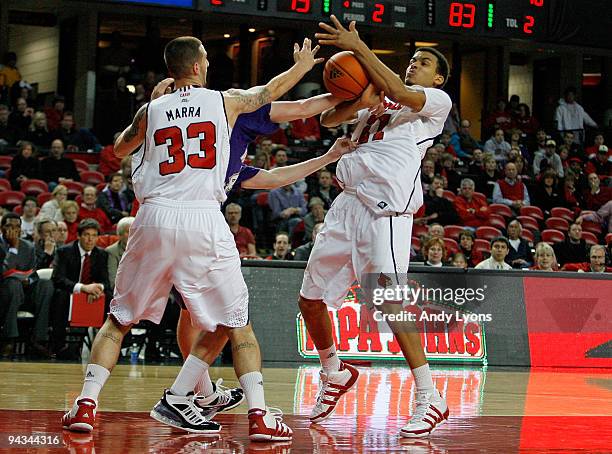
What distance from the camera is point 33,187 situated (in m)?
13.5

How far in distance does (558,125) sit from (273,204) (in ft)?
29.0

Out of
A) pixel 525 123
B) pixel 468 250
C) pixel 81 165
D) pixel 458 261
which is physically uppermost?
pixel 525 123

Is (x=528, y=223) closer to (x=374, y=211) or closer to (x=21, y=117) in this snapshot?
(x=21, y=117)

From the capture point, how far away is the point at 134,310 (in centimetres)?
504

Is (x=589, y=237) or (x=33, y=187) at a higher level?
(x=33, y=187)

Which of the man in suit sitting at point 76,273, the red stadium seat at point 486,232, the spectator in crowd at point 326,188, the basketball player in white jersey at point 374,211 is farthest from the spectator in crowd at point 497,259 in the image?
the basketball player in white jersey at point 374,211

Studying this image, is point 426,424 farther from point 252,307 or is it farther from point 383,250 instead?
point 252,307

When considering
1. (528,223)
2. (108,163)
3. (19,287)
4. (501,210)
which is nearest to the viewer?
(19,287)

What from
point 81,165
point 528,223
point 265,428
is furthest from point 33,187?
point 265,428

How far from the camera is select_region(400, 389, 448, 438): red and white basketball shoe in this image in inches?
204

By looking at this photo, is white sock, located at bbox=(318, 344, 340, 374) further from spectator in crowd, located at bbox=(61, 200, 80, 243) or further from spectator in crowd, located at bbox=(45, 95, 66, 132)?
spectator in crowd, located at bbox=(45, 95, 66, 132)

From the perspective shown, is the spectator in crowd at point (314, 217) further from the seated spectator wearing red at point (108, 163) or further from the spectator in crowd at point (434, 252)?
the seated spectator wearing red at point (108, 163)

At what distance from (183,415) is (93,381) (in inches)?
19.1

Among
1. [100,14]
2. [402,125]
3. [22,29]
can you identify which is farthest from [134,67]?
[402,125]
